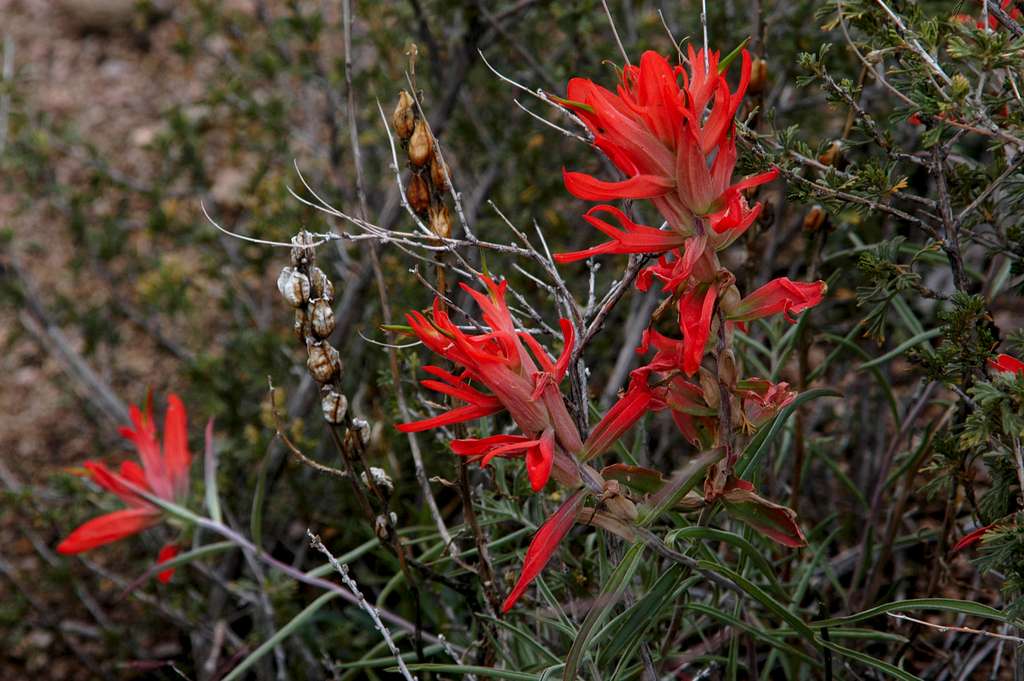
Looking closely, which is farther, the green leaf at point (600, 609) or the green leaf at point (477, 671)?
the green leaf at point (477, 671)

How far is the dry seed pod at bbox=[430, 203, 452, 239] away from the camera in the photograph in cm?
112

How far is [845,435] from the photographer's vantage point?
6.59ft

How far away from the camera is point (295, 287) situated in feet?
3.40

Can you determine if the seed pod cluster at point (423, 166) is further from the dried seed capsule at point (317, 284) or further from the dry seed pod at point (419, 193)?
the dried seed capsule at point (317, 284)

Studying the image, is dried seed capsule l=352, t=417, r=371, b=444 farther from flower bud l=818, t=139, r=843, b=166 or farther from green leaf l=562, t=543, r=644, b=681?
flower bud l=818, t=139, r=843, b=166

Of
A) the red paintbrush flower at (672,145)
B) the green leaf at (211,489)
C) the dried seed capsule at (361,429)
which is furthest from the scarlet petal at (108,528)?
the red paintbrush flower at (672,145)

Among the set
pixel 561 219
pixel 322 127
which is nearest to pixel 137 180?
pixel 322 127

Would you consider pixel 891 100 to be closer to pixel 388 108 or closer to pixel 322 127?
pixel 388 108

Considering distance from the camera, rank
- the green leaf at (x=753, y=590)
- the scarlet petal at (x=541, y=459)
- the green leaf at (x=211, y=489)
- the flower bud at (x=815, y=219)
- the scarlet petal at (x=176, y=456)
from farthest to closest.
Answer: the scarlet petal at (x=176, y=456)
the green leaf at (x=211, y=489)
the flower bud at (x=815, y=219)
the green leaf at (x=753, y=590)
the scarlet petal at (x=541, y=459)

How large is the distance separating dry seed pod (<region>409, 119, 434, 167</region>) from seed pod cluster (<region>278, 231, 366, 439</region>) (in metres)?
0.03

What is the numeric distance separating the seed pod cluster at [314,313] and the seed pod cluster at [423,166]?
0.06 ft

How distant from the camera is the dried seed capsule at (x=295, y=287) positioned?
1.03m

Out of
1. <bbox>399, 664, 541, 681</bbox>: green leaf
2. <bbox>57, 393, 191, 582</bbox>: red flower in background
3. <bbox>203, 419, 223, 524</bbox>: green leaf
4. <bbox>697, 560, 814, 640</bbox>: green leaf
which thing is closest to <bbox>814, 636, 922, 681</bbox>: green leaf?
<bbox>697, 560, 814, 640</bbox>: green leaf

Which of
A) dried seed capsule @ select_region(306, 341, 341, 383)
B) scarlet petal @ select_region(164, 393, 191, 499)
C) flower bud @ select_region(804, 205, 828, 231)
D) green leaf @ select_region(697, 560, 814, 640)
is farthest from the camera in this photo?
scarlet petal @ select_region(164, 393, 191, 499)
